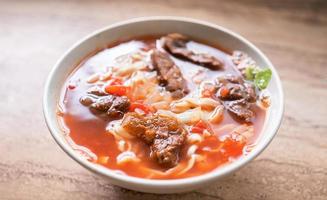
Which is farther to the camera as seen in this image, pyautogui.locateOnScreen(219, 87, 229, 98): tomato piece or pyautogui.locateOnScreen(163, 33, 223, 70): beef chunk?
pyautogui.locateOnScreen(163, 33, 223, 70): beef chunk

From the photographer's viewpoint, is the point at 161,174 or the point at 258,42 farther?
the point at 258,42

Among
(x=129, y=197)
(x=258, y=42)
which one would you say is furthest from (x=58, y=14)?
(x=129, y=197)

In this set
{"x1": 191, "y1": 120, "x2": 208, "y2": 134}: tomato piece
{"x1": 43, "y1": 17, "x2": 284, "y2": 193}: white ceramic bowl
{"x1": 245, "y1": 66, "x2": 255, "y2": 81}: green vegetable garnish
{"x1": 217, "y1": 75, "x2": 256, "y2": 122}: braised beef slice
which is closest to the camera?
{"x1": 43, "y1": 17, "x2": 284, "y2": 193}: white ceramic bowl

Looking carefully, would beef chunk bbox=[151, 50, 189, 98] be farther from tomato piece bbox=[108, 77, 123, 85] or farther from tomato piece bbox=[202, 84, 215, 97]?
tomato piece bbox=[108, 77, 123, 85]

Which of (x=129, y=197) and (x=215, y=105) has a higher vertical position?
(x=215, y=105)

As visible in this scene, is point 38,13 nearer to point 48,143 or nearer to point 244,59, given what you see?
point 48,143

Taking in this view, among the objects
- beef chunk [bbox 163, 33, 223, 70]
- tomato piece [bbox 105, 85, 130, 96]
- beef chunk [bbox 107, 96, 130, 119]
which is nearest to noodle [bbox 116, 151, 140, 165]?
beef chunk [bbox 107, 96, 130, 119]

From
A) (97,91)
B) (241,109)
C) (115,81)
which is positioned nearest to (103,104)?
(97,91)

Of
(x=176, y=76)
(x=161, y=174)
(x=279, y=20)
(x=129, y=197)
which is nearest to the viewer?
(x=161, y=174)
